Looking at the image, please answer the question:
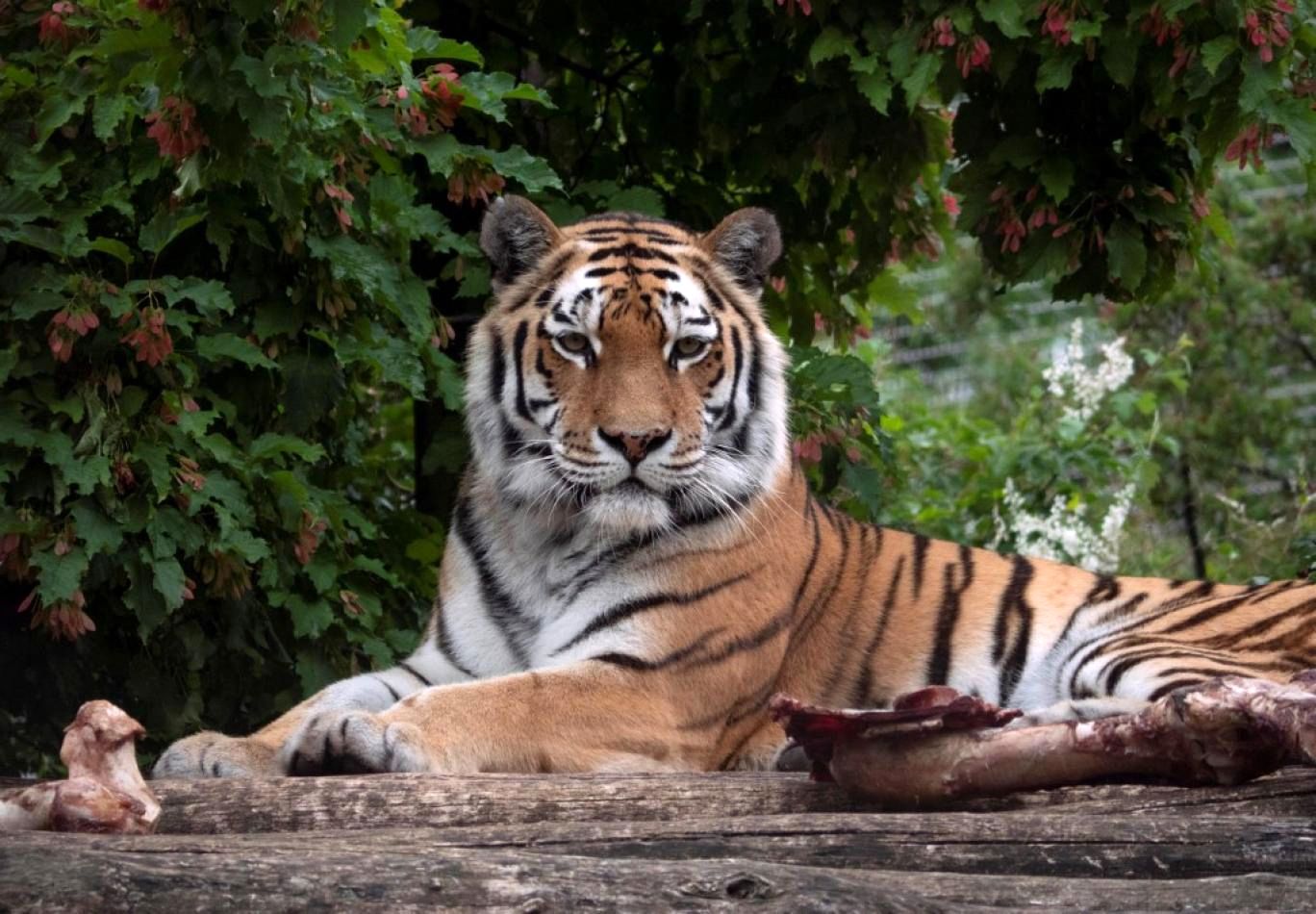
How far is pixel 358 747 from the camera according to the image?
289cm

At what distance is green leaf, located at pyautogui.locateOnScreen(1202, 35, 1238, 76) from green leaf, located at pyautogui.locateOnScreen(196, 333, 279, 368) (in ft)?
6.40

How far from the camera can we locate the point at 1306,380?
31.2ft

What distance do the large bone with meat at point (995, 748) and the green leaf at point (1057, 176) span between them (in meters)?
1.89

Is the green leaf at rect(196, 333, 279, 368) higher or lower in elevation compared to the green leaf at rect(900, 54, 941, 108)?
lower

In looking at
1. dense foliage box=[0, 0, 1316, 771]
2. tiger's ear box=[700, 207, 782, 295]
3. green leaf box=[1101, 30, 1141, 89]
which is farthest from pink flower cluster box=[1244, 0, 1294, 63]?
tiger's ear box=[700, 207, 782, 295]

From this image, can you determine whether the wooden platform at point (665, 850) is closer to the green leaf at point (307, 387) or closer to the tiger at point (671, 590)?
the tiger at point (671, 590)

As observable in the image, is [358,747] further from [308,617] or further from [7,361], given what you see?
[7,361]

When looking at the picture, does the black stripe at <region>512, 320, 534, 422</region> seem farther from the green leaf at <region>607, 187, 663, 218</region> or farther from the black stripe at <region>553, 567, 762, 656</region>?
the green leaf at <region>607, 187, 663, 218</region>

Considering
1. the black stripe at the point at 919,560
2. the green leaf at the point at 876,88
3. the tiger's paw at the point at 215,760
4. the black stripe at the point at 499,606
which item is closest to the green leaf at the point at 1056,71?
the green leaf at the point at 876,88

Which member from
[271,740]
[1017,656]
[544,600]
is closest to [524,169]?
[544,600]

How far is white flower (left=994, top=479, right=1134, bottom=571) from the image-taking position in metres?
6.02

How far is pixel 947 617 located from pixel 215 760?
5.10 feet

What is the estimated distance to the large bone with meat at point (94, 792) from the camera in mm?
2295

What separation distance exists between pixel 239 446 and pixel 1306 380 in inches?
278
